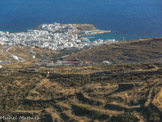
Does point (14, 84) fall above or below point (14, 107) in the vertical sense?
above

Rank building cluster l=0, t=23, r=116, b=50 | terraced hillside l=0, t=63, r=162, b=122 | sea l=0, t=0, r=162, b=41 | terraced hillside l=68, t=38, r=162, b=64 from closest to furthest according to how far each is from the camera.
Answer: terraced hillside l=0, t=63, r=162, b=122, terraced hillside l=68, t=38, r=162, b=64, building cluster l=0, t=23, r=116, b=50, sea l=0, t=0, r=162, b=41

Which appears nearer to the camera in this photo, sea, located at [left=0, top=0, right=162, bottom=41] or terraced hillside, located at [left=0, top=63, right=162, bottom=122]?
terraced hillside, located at [left=0, top=63, right=162, bottom=122]

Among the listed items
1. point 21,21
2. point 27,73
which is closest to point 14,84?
point 27,73

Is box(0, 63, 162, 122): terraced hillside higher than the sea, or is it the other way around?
the sea

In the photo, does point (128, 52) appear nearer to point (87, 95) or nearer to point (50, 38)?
point (87, 95)

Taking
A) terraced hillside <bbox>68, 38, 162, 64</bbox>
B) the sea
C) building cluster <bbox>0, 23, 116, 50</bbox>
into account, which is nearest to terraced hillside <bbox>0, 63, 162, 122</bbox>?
terraced hillside <bbox>68, 38, 162, 64</bbox>

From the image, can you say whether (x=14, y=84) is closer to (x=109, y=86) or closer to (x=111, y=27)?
(x=109, y=86)

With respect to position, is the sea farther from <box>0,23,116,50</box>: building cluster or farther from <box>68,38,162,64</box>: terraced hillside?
<box>68,38,162,64</box>: terraced hillside
